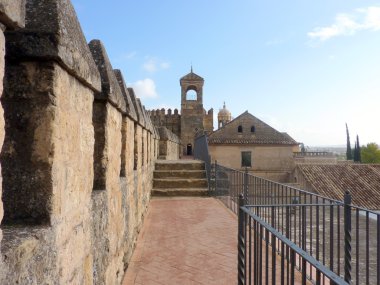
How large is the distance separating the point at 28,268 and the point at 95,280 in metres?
1.26

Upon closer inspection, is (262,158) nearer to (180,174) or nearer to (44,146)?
(180,174)

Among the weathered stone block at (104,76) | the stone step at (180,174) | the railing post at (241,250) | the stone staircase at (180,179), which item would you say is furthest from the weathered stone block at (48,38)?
the stone step at (180,174)

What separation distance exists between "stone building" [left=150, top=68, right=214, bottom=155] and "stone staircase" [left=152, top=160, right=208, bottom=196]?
23215mm

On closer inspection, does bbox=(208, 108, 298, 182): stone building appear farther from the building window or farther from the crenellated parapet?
the crenellated parapet

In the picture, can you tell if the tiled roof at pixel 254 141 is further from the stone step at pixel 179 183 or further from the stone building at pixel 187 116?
the stone step at pixel 179 183

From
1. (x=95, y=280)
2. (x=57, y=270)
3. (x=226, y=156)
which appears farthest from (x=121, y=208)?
(x=226, y=156)

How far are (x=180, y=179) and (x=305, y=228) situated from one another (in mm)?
7357

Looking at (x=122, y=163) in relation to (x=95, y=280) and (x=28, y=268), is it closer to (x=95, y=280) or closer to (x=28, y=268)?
(x=95, y=280)

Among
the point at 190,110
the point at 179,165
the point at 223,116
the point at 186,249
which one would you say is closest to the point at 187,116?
the point at 190,110

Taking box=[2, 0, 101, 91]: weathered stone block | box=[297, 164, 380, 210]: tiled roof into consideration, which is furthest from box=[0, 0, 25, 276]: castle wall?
box=[297, 164, 380, 210]: tiled roof

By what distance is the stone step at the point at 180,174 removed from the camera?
11516mm

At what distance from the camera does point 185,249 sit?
5.15 m

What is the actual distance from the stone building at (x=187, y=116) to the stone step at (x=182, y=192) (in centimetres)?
2487

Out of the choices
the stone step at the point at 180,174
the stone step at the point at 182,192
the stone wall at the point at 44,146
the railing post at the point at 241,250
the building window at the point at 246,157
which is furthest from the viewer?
the building window at the point at 246,157
